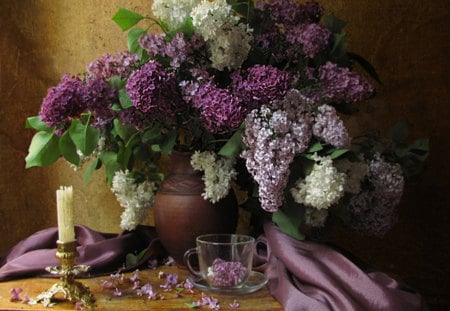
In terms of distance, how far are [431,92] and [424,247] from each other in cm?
37

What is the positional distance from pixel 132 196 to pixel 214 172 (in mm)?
236

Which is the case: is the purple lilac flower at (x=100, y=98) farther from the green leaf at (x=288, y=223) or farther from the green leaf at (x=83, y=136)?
the green leaf at (x=288, y=223)

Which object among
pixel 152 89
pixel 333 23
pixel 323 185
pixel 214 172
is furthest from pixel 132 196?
pixel 333 23

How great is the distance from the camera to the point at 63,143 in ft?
3.55

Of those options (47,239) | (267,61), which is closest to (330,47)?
(267,61)

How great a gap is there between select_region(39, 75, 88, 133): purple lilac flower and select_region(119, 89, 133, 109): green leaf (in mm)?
72

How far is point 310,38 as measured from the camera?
1.11m

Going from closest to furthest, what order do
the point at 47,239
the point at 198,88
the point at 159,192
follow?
the point at 198,88 → the point at 159,192 → the point at 47,239

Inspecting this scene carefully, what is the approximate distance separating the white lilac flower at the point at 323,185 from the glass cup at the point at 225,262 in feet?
A: 0.49

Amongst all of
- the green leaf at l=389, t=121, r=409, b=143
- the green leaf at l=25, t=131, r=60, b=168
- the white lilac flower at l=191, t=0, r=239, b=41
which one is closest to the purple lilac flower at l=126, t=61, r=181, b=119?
the white lilac flower at l=191, t=0, r=239, b=41

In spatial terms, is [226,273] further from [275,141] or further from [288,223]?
[275,141]

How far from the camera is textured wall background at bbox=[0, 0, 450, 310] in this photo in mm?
1379

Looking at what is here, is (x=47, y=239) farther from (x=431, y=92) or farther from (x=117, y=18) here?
(x=431, y=92)

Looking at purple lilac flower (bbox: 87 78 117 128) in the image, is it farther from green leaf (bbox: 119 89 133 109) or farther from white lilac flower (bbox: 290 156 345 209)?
white lilac flower (bbox: 290 156 345 209)
